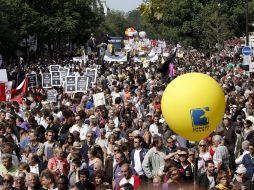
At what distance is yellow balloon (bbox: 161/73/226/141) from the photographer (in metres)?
7.16

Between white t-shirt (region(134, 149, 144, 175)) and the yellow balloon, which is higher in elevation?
the yellow balloon

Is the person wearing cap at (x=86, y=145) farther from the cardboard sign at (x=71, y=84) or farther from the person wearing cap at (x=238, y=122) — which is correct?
the cardboard sign at (x=71, y=84)

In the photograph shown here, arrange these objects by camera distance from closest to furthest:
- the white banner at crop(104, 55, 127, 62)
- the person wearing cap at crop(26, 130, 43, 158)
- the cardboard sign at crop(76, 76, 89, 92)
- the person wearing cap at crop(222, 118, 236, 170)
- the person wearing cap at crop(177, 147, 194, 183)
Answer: the person wearing cap at crop(177, 147, 194, 183) < the person wearing cap at crop(26, 130, 43, 158) < the person wearing cap at crop(222, 118, 236, 170) < the cardboard sign at crop(76, 76, 89, 92) < the white banner at crop(104, 55, 127, 62)

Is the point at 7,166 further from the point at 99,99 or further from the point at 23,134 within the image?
the point at 99,99

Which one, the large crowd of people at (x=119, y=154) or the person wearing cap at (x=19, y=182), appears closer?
the large crowd of people at (x=119, y=154)

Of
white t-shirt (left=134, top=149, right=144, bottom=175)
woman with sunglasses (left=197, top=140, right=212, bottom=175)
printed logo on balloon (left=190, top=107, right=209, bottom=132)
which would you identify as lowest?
white t-shirt (left=134, top=149, right=144, bottom=175)

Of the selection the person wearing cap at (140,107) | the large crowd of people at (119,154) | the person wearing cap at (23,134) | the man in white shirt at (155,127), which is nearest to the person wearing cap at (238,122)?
the large crowd of people at (119,154)

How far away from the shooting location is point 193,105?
7.13 meters

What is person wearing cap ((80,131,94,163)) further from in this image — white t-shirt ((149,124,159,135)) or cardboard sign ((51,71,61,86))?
cardboard sign ((51,71,61,86))

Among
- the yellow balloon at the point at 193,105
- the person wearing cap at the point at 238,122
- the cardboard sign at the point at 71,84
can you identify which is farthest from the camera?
the cardboard sign at the point at 71,84

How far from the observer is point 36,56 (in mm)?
76188

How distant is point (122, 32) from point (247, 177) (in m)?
164

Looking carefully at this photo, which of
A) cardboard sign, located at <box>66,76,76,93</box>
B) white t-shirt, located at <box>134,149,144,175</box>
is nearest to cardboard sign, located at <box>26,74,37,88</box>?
cardboard sign, located at <box>66,76,76,93</box>

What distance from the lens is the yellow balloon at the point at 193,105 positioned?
7.16 m
